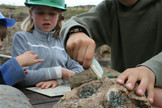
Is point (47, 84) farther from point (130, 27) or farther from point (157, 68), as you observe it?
point (157, 68)

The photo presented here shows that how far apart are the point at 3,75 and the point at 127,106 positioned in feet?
3.43

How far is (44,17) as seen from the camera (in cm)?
172

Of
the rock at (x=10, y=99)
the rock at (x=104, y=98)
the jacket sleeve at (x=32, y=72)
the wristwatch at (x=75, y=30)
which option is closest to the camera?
the rock at (x=104, y=98)

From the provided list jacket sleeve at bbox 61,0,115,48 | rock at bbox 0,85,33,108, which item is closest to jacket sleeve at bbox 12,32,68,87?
jacket sleeve at bbox 61,0,115,48

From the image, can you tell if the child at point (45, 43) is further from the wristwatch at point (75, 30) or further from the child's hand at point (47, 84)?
the wristwatch at point (75, 30)

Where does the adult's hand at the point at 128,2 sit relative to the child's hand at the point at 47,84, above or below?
above

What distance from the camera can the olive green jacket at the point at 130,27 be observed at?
1.30m

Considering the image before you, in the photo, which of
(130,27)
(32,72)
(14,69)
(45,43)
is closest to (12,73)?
(14,69)

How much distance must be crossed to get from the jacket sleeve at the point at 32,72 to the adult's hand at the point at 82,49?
0.68 meters

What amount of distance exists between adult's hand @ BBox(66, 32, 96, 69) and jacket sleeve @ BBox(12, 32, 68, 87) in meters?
0.68

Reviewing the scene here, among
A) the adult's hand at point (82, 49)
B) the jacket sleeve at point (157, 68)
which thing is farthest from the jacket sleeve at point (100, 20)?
the jacket sleeve at point (157, 68)

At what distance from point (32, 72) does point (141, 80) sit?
3.40 feet

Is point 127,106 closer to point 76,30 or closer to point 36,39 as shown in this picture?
point 76,30

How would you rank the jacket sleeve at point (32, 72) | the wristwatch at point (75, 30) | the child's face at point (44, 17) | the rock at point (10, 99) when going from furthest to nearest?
the child's face at point (44, 17), the jacket sleeve at point (32, 72), the wristwatch at point (75, 30), the rock at point (10, 99)
